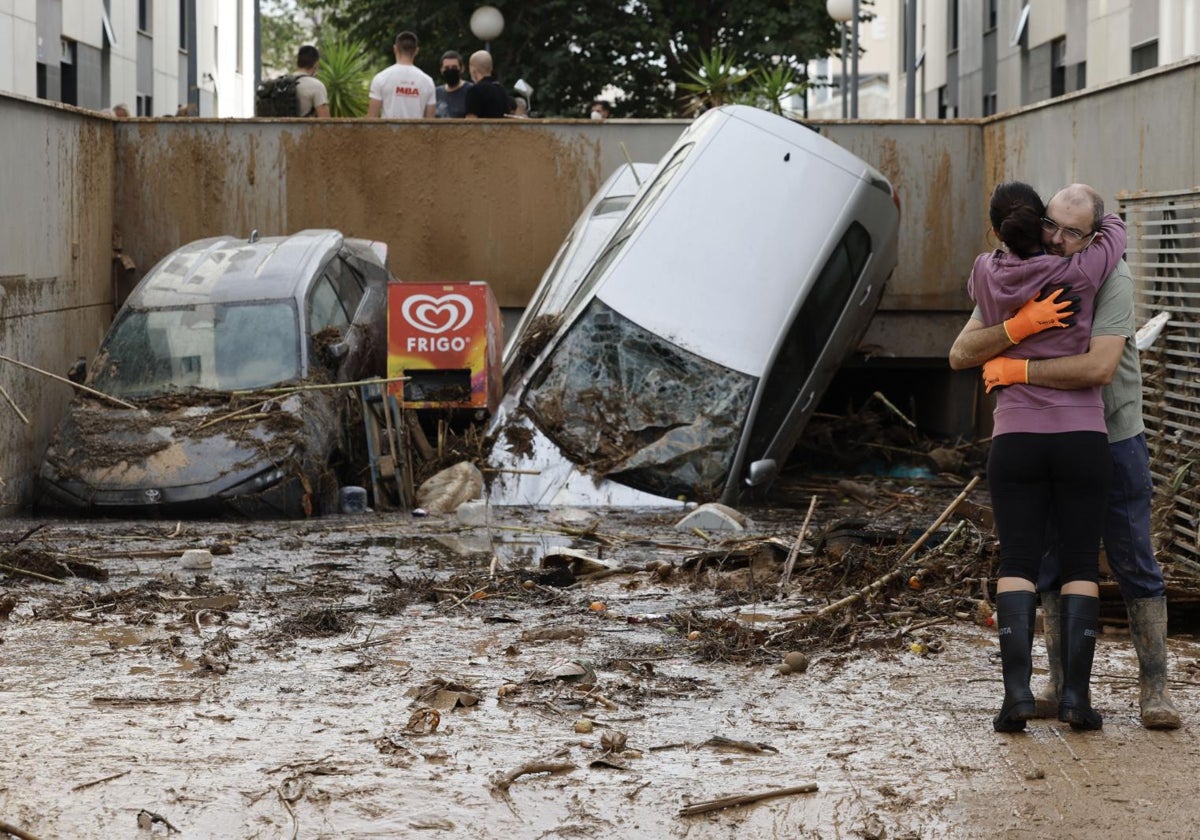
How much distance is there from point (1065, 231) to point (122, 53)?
3015cm

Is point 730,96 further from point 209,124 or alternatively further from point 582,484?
point 582,484

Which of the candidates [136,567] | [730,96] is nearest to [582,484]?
[136,567]

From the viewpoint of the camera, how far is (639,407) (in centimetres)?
1119

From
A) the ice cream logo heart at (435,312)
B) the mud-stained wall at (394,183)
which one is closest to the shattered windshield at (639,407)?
the ice cream logo heart at (435,312)

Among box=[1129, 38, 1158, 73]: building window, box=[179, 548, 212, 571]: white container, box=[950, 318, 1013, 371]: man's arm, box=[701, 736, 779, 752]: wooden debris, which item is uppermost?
box=[1129, 38, 1158, 73]: building window

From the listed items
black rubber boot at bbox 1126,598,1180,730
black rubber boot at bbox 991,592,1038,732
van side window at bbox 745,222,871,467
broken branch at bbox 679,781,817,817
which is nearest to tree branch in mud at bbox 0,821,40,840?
broken branch at bbox 679,781,817,817

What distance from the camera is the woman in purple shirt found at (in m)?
5.29

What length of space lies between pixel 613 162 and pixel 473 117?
1464 millimetres

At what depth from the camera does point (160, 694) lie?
19.1 ft

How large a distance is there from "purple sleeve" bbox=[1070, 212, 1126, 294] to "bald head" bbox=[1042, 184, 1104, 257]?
0.04 meters

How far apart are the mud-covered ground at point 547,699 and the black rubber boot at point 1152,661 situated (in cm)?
9

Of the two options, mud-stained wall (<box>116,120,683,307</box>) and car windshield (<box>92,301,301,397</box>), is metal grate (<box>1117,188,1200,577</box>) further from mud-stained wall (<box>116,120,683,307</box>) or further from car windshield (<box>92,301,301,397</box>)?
mud-stained wall (<box>116,120,683,307</box>)

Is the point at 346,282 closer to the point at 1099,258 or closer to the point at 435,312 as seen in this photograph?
the point at 435,312

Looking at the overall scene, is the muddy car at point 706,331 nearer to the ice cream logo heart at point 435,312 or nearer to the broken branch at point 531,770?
the ice cream logo heart at point 435,312
